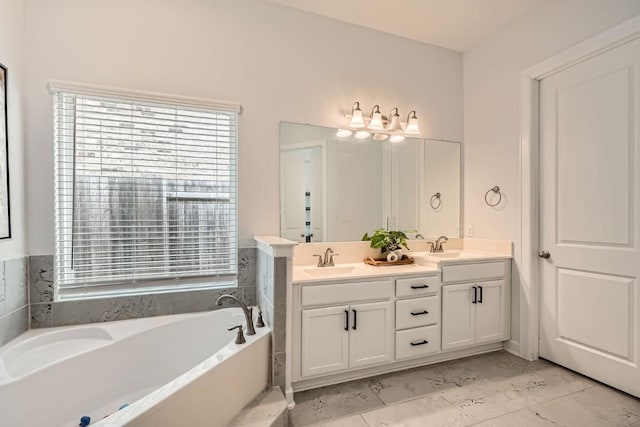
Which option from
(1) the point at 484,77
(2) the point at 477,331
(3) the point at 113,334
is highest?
(1) the point at 484,77

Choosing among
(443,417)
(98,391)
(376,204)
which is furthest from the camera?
(376,204)

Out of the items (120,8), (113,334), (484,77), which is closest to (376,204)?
(484,77)

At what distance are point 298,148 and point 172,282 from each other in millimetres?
1359

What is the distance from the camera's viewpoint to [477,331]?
8.21 ft

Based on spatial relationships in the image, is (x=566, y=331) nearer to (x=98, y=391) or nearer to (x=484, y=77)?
(x=484, y=77)

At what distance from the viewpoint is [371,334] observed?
7.00ft

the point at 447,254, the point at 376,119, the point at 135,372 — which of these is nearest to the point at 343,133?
the point at 376,119

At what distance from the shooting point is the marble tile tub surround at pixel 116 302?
6.17 feet

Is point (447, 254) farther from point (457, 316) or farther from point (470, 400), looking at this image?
point (470, 400)

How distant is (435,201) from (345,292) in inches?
58.4

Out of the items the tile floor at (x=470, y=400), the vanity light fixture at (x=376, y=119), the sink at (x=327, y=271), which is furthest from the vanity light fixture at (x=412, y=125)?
the tile floor at (x=470, y=400)

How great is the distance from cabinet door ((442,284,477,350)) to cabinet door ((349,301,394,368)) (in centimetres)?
50

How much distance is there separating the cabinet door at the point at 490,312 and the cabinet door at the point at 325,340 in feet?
3.94

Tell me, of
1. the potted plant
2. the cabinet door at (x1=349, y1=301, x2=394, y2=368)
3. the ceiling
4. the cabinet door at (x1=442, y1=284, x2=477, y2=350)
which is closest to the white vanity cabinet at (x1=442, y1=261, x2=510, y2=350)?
the cabinet door at (x1=442, y1=284, x2=477, y2=350)
